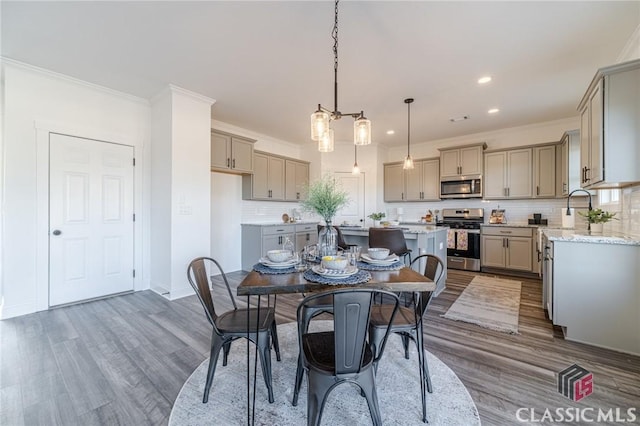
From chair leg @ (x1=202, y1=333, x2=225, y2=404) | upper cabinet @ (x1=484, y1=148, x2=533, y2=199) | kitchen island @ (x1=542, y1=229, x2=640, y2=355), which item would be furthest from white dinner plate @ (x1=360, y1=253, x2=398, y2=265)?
upper cabinet @ (x1=484, y1=148, x2=533, y2=199)

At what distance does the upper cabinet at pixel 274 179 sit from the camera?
5184 mm

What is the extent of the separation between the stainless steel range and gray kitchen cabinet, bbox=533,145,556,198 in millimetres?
990

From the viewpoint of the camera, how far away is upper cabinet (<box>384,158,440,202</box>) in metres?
5.96

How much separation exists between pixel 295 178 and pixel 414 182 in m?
2.72

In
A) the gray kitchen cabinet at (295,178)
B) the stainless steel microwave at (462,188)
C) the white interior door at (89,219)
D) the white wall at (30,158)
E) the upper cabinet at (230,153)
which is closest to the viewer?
the white wall at (30,158)

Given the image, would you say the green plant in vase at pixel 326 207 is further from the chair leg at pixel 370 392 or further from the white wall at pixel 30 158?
the white wall at pixel 30 158

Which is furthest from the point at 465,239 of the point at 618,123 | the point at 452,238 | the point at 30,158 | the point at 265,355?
the point at 30,158

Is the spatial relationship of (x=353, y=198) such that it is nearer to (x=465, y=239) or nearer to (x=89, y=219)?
(x=465, y=239)

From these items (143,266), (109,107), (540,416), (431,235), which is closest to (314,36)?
(431,235)

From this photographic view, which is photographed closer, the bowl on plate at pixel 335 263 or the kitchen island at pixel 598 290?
the bowl on plate at pixel 335 263

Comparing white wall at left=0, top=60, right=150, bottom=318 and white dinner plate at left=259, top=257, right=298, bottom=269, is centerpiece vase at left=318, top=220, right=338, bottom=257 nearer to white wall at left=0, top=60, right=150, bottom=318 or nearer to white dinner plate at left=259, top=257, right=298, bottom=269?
white dinner plate at left=259, top=257, right=298, bottom=269

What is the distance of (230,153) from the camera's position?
183 inches

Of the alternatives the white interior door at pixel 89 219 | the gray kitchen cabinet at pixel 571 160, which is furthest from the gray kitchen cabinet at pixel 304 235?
the gray kitchen cabinet at pixel 571 160

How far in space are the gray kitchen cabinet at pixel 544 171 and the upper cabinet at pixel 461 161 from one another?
2.84ft
